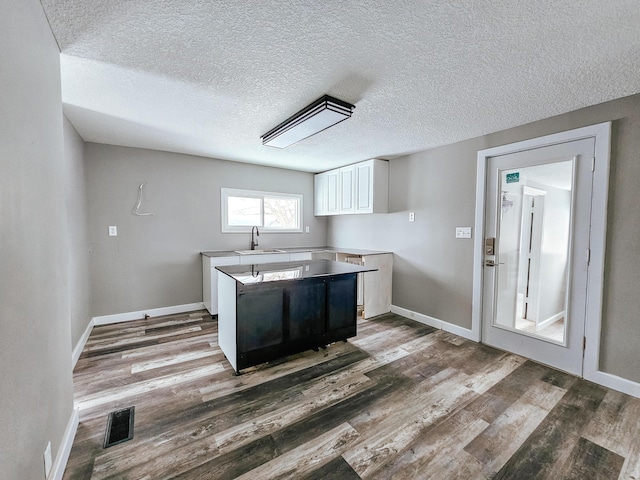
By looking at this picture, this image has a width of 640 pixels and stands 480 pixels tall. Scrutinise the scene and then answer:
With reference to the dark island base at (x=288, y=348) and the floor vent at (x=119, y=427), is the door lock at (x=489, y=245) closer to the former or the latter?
the dark island base at (x=288, y=348)

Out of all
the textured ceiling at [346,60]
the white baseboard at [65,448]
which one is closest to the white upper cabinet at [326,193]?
the textured ceiling at [346,60]

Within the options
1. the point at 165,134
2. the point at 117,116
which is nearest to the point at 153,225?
the point at 165,134

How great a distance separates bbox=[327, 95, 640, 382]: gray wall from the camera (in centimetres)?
211

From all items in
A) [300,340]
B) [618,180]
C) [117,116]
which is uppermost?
[117,116]

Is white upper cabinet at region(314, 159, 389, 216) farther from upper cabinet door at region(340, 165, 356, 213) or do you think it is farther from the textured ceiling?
the textured ceiling

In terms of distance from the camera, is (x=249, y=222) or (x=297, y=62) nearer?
(x=297, y=62)

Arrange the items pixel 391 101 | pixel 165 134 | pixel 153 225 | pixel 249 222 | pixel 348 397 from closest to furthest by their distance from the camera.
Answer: pixel 348 397, pixel 391 101, pixel 165 134, pixel 153 225, pixel 249 222

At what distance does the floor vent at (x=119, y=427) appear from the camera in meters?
1.62

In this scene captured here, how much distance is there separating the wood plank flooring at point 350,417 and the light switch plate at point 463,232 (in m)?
1.28

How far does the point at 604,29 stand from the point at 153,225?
4559 mm

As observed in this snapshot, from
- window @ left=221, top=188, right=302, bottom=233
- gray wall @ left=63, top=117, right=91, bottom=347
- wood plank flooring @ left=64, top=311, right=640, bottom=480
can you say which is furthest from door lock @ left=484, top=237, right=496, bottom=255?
gray wall @ left=63, top=117, right=91, bottom=347

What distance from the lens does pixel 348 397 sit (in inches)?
80.7

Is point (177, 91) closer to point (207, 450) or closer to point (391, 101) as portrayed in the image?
point (391, 101)

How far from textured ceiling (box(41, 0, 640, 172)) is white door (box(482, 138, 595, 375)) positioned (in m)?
0.49
